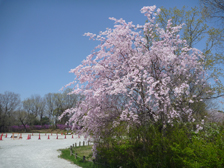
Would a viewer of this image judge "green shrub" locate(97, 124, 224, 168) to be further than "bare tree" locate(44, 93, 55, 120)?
No

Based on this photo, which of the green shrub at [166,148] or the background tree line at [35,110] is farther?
the background tree line at [35,110]

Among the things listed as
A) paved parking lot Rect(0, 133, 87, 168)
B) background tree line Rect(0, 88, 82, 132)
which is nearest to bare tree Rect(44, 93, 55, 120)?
background tree line Rect(0, 88, 82, 132)

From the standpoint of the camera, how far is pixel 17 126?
175 feet

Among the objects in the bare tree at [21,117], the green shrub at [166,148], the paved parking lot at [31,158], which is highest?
the bare tree at [21,117]

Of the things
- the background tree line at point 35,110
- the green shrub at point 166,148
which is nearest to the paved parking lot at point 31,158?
the green shrub at point 166,148

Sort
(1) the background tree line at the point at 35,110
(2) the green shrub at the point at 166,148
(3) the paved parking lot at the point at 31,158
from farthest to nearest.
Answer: (1) the background tree line at the point at 35,110 < (3) the paved parking lot at the point at 31,158 < (2) the green shrub at the point at 166,148

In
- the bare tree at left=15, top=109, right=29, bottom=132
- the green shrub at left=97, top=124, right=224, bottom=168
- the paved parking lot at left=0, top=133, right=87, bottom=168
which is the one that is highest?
the bare tree at left=15, top=109, right=29, bottom=132

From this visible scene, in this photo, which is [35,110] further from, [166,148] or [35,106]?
[166,148]

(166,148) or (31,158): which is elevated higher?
(166,148)

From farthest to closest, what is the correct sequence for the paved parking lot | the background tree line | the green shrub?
the background tree line < the paved parking lot < the green shrub

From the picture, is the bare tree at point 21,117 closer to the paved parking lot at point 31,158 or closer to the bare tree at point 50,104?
the bare tree at point 50,104

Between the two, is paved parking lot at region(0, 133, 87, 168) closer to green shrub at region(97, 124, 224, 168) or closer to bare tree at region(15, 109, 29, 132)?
green shrub at region(97, 124, 224, 168)

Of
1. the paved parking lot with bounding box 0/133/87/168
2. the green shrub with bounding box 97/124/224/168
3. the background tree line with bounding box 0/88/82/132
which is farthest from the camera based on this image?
the background tree line with bounding box 0/88/82/132

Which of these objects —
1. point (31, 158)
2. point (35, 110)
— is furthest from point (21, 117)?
point (31, 158)
